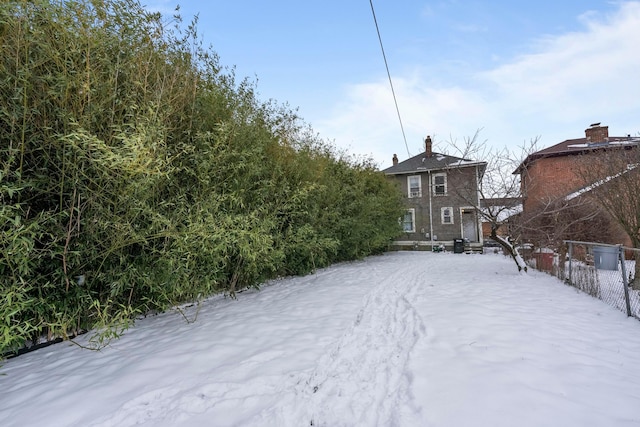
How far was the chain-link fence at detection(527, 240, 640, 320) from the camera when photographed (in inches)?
136

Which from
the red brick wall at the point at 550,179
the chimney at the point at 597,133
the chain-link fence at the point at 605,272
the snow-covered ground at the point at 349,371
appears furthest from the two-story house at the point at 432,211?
the snow-covered ground at the point at 349,371

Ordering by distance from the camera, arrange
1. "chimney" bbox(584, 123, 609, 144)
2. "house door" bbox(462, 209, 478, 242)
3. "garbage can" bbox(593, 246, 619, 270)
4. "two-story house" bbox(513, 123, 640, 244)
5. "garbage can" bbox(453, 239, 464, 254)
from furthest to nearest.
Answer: "house door" bbox(462, 209, 478, 242), "garbage can" bbox(453, 239, 464, 254), "chimney" bbox(584, 123, 609, 144), "two-story house" bbox(513, 123, 640, 244), "garbage can" bbox(593, 246, 619, 270)

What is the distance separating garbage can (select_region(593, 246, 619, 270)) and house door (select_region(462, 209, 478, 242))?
10532 millimetres

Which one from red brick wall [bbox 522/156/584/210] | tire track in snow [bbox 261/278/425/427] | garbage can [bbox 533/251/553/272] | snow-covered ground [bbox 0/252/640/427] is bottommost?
tire track in snow [bbox 261/278/425/427]

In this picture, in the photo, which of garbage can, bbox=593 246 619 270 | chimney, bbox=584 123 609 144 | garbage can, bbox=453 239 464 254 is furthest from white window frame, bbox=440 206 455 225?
garbage can, bbox=593 246 619 270

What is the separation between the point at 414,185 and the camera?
15609 millimetres

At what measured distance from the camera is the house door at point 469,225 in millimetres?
14367

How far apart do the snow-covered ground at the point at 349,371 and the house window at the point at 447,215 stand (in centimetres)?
1111

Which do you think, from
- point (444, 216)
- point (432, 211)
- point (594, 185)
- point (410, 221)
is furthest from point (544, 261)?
point (410, 221)

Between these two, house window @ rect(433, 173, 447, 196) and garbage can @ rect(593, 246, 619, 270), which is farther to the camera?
house window @ rect(433, 173, 447, 196)

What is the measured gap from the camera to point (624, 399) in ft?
5.88

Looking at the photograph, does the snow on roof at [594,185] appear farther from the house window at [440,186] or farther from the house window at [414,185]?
the house window at [414,185]

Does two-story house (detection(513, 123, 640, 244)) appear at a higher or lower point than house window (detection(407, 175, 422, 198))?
lower

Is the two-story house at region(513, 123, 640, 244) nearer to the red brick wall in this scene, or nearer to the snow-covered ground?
the red brick wall
